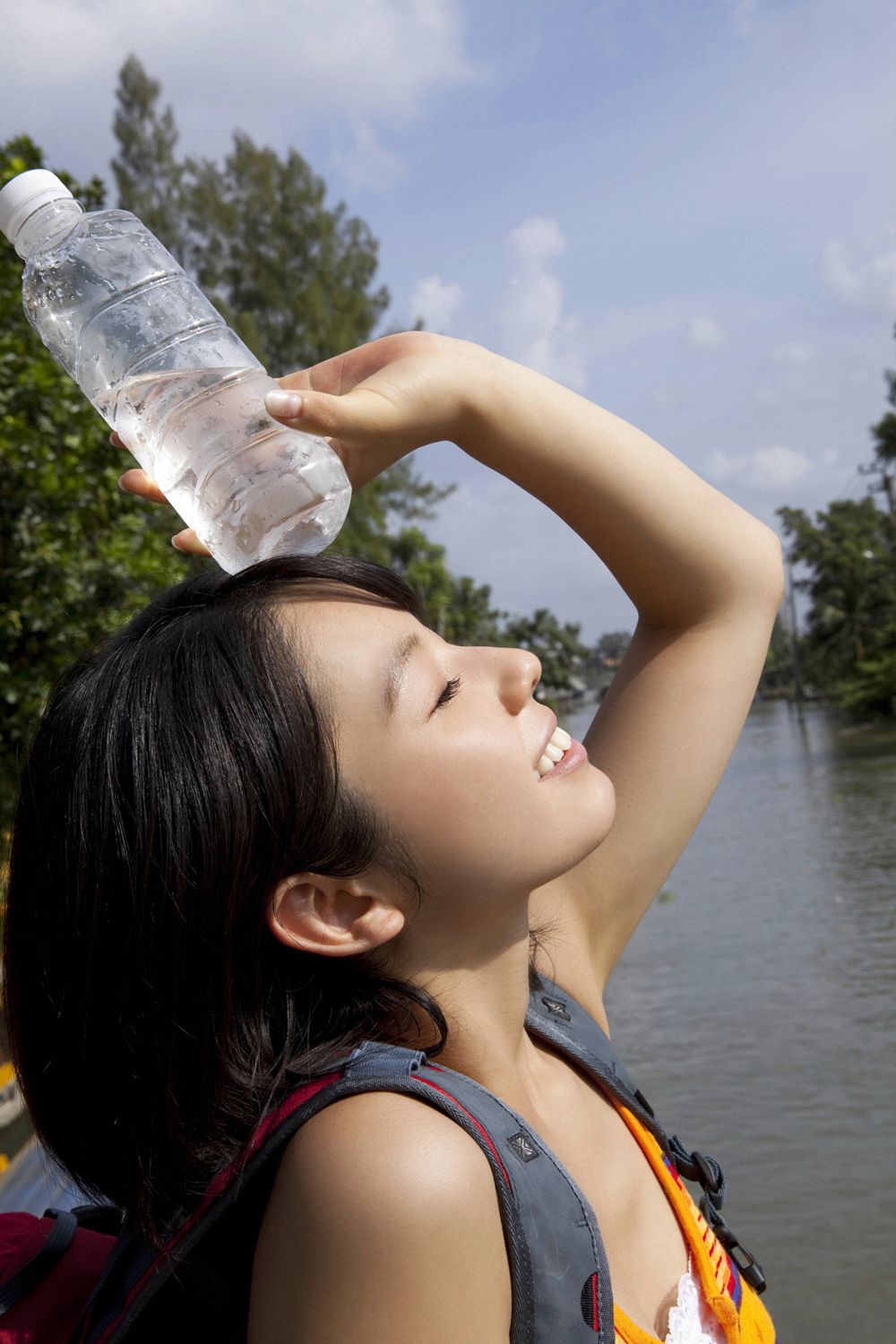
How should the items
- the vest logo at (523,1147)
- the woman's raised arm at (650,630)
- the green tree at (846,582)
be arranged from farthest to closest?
1. the green tree at (846,582)
2. the woman's raised arm at (650,630)
3. the vest logo at (523,1147)

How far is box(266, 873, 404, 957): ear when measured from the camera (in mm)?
1447

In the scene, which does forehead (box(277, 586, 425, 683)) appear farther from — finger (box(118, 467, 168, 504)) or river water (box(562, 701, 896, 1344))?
river water (box(562, 701, 896, 1344))

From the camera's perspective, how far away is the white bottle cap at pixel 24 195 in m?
1.56

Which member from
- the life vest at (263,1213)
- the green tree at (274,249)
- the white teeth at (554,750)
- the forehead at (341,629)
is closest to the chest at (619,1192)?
the life vest at (263,1213)

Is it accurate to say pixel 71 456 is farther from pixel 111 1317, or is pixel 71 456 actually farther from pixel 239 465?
pixel 111 1317

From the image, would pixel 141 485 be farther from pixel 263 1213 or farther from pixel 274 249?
pixel 274 249

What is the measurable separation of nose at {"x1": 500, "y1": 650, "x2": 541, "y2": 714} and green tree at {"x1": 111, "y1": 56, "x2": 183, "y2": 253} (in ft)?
88.9

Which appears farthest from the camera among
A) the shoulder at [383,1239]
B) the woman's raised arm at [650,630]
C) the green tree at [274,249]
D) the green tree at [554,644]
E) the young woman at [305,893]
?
the green tree at [554,644]

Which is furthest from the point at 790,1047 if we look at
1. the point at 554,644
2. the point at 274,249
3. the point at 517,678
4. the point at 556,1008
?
the point at 554,644

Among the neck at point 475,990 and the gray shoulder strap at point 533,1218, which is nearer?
the gray shoulder strap at point 533,1218

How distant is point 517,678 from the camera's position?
5.08 ft

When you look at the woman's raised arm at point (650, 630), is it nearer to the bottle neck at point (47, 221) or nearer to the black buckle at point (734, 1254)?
the black buckle at point (734, 1254)

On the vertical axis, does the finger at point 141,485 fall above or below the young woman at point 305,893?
above

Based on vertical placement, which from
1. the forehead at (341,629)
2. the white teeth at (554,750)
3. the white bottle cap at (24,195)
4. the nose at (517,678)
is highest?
the white bottle cap at (24,195)
